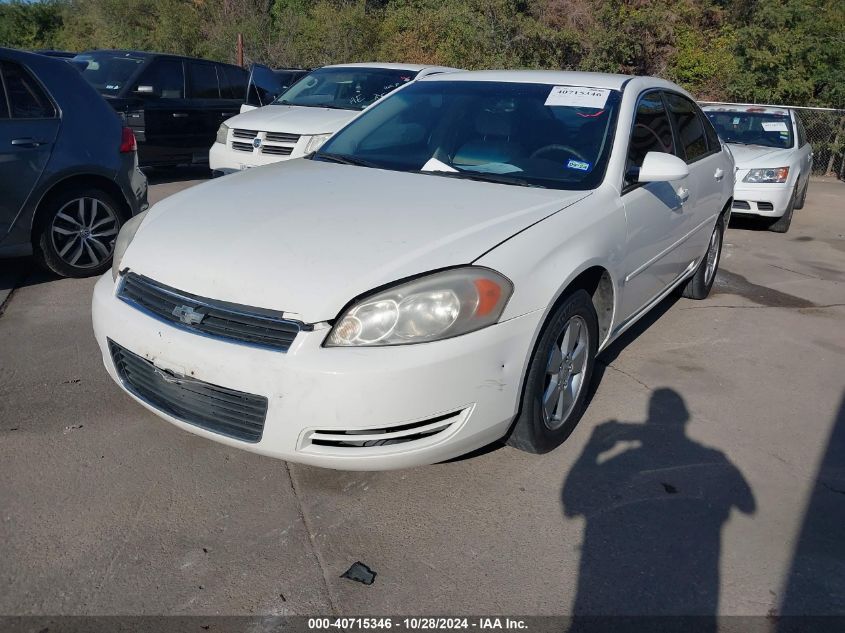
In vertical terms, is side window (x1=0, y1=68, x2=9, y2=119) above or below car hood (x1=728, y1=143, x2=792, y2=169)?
above

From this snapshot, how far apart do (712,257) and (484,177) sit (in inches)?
116

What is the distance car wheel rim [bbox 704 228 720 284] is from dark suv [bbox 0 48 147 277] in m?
4.40

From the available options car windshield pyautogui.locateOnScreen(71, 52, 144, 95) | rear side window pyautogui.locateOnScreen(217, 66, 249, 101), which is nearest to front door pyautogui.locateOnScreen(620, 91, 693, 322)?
car windshield pyautogui.locateOnScreen(71, 52, 144, 95)

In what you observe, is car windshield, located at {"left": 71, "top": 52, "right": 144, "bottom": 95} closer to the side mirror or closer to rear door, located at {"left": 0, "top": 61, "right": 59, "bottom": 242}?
rear door, located at {"left": 0, "top": 61, "right": 59, "bottom": 242}

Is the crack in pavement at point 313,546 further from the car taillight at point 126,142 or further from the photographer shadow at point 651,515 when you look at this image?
the car taillight at point 126,142

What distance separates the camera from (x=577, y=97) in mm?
4031

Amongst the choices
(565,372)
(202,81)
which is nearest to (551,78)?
(565,372)

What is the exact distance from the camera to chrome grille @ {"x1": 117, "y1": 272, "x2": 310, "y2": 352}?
8.56ft

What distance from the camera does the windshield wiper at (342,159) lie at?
157 inches

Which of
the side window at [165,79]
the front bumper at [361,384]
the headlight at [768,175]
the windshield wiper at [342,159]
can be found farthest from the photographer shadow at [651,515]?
the side window at [165,79]

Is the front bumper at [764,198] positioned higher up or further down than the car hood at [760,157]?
further down

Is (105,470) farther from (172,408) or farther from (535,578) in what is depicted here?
(535,578)

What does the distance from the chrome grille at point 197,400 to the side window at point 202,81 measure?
8.82 metres

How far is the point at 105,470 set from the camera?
316 centimetres
